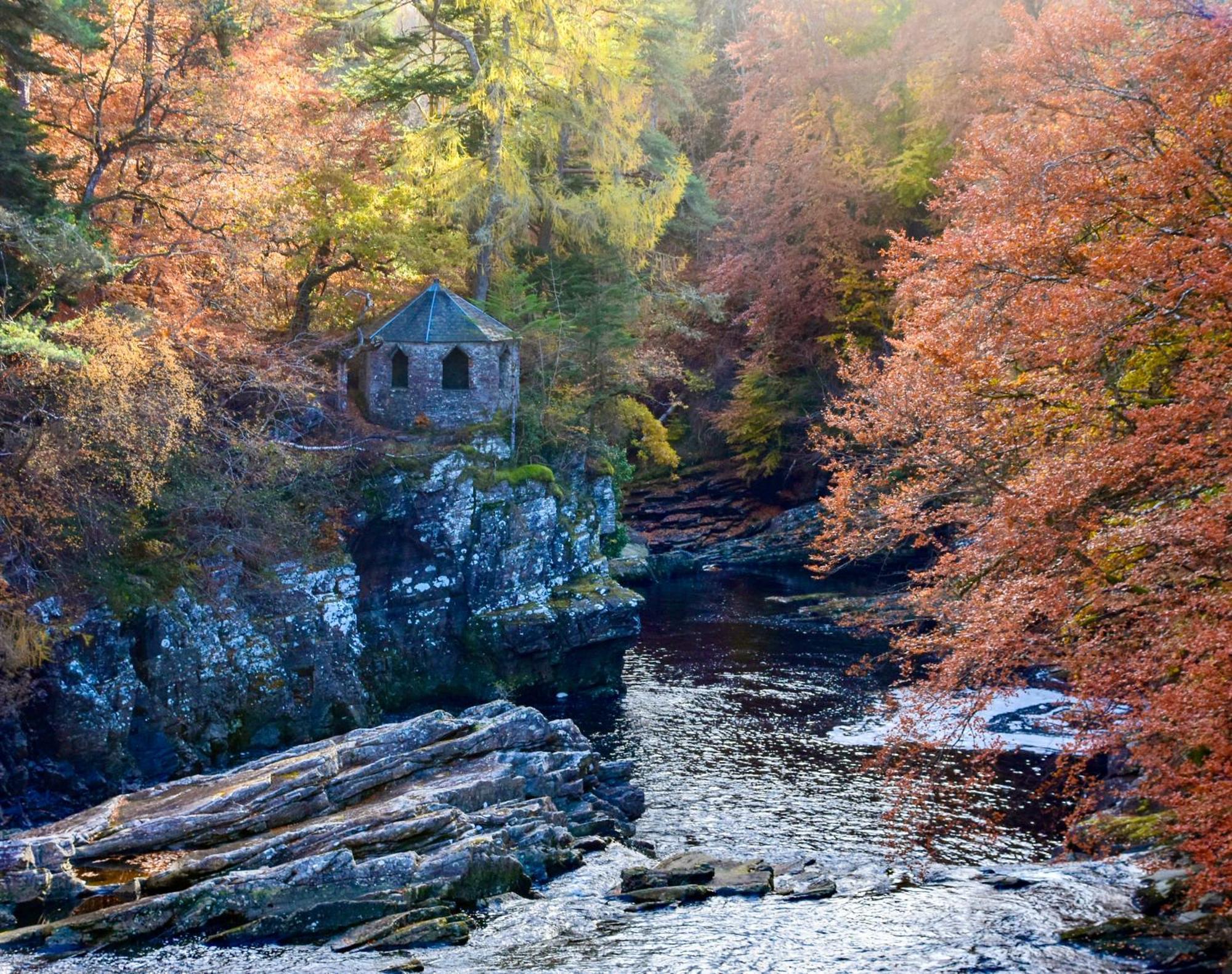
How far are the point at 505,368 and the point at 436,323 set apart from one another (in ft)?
9.02

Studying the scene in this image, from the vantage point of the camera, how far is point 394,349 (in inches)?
1235

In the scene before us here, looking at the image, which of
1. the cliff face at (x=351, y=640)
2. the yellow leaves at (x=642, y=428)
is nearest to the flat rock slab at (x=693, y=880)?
the cliff face at (x=351, y=640)

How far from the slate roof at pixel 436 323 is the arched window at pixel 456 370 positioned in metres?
A: 0.79

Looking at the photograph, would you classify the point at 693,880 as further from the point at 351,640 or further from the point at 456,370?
the point at 456,370

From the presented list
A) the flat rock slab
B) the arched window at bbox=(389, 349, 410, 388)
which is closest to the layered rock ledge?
the flat rock slab

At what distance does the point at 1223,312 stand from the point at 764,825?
12683 mm

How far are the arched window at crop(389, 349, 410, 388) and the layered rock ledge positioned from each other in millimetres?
12618

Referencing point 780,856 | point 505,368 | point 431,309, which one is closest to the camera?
point 780,856

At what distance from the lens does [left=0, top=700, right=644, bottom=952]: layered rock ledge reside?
1561 centimetres

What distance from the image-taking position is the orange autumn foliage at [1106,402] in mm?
11461

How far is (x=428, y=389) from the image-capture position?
1244 inches

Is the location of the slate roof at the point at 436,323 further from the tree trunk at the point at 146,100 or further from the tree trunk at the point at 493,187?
the tree trunk at the point at 146,100

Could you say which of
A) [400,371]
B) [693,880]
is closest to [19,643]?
[693,880]

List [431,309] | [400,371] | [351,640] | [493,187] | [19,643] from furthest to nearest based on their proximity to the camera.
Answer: [493,187] → [400,371] → [431,309] → [351,640] → [19,643]
